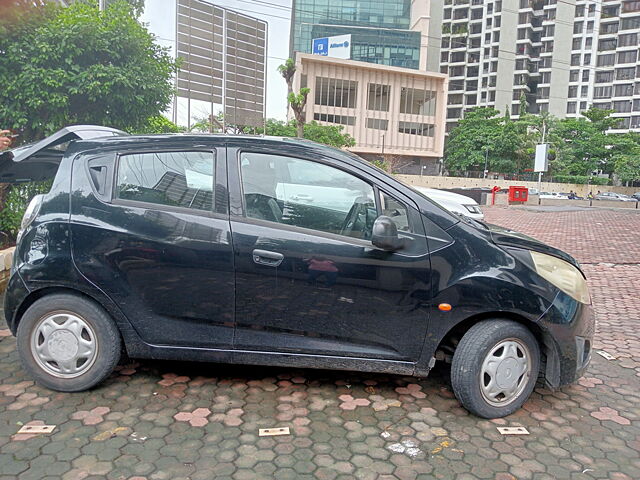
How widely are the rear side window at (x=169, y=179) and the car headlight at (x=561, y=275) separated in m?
2.06

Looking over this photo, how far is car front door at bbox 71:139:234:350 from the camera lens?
3.06 m

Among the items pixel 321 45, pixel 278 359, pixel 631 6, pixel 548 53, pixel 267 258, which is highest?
pixel 631 6

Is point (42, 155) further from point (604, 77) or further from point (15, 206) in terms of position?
point (604, 77)

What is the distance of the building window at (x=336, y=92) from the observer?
64.1 metres

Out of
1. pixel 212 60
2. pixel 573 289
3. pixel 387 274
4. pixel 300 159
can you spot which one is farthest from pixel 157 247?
pixel 212 60

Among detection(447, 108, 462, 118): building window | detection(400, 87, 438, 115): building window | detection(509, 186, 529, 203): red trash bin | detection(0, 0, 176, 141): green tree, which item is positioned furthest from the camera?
detection(447, 108, 462, 118): building window

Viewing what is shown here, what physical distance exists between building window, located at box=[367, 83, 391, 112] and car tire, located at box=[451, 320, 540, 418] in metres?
66.5

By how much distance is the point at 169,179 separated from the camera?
125 inches

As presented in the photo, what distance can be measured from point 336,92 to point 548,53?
39020 mm

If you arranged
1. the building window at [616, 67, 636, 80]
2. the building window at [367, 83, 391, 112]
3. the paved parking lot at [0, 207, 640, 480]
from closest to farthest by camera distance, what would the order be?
1. the paved parking lot at [0, 207, 640, 480]
2. the building window at [367, 83, 391, 112]
3. the building window at [616, 67, 636, 80]

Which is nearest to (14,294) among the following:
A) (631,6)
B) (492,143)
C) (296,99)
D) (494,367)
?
(494,367)

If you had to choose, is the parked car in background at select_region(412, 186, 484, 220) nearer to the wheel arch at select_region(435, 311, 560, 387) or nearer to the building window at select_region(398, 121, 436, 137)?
the wheel arch at select_region(435, 311, 560, 387)

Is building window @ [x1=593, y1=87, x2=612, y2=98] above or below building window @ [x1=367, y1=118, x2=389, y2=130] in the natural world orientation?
above

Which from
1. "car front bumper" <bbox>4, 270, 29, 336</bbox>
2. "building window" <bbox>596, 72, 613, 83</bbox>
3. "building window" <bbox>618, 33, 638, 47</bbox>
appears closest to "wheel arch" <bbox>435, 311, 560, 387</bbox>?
"car front bumper" <bbox>4, 270, 29, 336</bbox>
